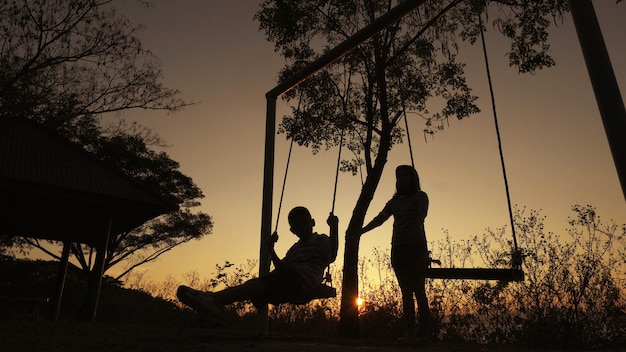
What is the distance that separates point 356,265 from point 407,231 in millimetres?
4955

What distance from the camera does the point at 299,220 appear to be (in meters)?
4.18

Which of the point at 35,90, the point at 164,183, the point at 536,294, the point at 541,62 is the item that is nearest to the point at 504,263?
the point at 536,294

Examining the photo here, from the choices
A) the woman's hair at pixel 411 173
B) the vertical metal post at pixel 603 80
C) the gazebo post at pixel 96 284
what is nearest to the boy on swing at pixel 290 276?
the woman's hair at pixel 411 173

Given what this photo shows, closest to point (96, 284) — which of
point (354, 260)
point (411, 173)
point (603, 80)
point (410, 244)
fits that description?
point (354, 260)

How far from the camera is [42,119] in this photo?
13.0 meters

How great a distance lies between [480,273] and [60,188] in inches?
286

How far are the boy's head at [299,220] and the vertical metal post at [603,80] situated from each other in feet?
8.16

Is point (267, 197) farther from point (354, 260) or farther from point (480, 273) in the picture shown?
point (354, 260)

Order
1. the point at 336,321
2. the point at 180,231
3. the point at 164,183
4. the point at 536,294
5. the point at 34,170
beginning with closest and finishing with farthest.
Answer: the point at 536,294 < the point at 34,170 < the point at 336,321 < the point at 164,183 < the point at 180,231

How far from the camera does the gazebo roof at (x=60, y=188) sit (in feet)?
26.2

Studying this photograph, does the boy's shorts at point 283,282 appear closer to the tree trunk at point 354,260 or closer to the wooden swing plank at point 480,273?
the wooden swing plank at point 480,273

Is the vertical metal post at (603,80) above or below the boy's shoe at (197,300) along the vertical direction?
above

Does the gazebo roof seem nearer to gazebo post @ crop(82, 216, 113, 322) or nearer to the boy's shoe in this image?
gazebo post @ crop(82, 216, 113, 322)

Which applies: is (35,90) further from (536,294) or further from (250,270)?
(536,294)
